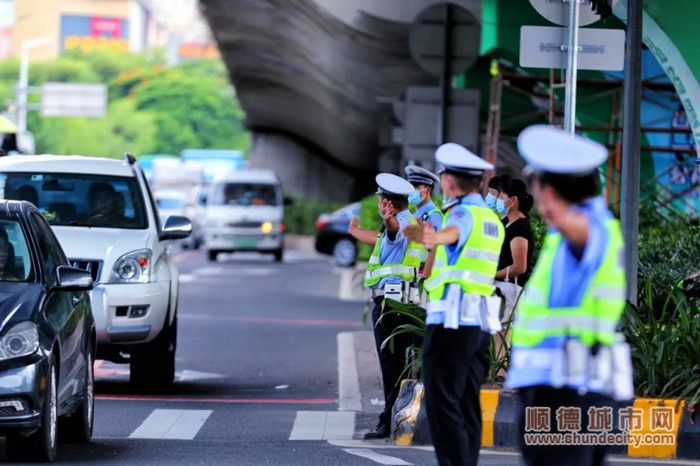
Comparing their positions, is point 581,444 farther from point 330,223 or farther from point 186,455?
point 330,223

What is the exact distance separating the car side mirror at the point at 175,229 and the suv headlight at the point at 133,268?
265 millimetres

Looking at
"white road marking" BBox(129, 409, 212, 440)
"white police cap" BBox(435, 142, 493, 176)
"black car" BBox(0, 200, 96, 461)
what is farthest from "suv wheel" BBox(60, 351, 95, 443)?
"white police cap" BBox(435, 142, 493, 176)

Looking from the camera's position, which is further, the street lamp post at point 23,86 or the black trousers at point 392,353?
the street lamp post at point 23,86

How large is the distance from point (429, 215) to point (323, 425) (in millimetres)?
1945

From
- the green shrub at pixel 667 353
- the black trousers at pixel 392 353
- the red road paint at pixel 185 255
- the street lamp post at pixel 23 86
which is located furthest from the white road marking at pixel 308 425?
the street lamp post at pixel 23 86

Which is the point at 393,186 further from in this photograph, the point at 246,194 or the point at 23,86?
the point at 23,86

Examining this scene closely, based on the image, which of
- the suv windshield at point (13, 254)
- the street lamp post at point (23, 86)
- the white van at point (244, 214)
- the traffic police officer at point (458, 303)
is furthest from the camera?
the street lamp post at point (23, 86)

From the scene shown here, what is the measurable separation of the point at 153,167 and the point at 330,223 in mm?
24543

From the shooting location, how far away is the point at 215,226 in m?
40.2

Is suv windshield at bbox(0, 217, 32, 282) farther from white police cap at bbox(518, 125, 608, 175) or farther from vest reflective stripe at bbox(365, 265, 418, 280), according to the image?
white police cap at bbox(518, 125, 608, 175)

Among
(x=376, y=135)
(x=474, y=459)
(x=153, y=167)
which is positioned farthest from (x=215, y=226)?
(x=474, y=459)

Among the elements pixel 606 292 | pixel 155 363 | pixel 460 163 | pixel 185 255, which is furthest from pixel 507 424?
pixel 185 255

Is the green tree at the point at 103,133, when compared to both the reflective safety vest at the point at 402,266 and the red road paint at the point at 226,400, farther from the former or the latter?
the reflective safety vest at the point at 402,266

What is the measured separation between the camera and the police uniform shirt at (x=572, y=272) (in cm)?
586
